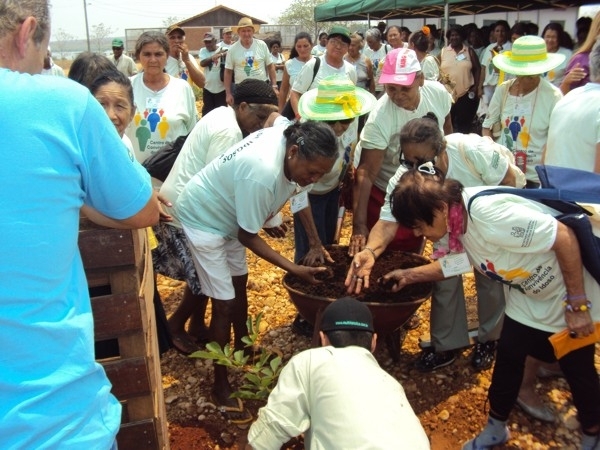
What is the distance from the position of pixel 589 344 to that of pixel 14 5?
101 inches

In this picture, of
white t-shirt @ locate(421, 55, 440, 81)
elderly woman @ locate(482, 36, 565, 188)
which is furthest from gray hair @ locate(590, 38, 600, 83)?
white t-shirt @ locate(421, 55, 440, 81)

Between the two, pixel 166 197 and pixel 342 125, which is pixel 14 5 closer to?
pixel 166 197

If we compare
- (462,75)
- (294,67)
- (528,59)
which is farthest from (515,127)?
(462,75)

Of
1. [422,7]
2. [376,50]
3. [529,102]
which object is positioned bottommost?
[529,102]

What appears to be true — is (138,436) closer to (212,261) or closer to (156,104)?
(212,261)

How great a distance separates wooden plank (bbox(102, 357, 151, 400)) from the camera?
1.96m

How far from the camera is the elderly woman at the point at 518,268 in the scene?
2318mm

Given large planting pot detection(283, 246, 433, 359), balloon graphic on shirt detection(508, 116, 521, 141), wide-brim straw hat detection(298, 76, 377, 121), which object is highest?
wide-brim straw hat detection(298, 76, 377, 121)

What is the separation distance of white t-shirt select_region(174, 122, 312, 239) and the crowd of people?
0.4 inches

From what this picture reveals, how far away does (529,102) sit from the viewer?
4020 mm

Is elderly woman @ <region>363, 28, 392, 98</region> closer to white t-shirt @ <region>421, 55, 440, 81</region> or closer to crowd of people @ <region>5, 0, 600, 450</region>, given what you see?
white t-shirt @ <region>421, 55, 440, 81</region>

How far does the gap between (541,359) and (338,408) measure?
53.8 inches

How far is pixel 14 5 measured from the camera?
119 centimetres

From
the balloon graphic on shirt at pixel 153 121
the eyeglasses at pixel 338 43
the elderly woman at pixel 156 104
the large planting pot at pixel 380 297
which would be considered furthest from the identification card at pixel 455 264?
the eyeglasses at pixel 338 43
